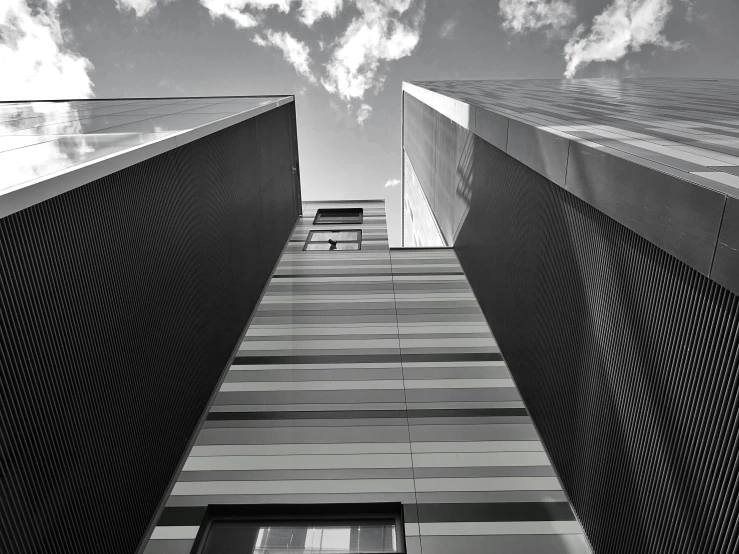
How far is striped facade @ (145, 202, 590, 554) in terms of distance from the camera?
5297 mm

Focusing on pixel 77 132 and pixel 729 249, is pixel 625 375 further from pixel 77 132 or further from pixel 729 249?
pixel 77 132

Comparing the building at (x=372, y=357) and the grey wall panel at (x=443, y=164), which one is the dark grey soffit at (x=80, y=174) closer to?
the building at (x=372, y=357)

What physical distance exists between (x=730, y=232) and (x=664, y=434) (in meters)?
1.57

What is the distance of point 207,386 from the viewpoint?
22.4ft

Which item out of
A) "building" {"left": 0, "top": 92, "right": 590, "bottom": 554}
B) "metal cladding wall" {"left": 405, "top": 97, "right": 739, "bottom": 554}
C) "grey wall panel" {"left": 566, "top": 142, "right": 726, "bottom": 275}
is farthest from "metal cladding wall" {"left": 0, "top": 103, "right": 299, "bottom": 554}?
"metal cladding wall" {"left": 405, "top": 97, "right": 739, "bottom": 554}

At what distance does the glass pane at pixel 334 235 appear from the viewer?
14.0 m

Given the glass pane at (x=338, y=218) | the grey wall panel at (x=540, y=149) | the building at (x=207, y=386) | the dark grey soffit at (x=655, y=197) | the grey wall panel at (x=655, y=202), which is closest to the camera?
the dark grey soffit at (x=655, y=197)

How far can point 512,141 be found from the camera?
6520 mm

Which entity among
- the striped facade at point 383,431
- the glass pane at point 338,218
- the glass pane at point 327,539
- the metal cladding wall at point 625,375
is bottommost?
the glass pane at point 327,539

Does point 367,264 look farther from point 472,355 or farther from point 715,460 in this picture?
point 715,460

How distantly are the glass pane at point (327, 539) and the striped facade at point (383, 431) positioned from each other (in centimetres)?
26

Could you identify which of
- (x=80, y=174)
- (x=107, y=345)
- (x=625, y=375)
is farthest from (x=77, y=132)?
(x=625, y=375)

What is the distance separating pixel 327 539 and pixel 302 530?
300 mm

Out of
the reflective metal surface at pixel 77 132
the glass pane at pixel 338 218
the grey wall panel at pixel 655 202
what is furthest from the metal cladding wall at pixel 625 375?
the glass pane at pixel 338 218
